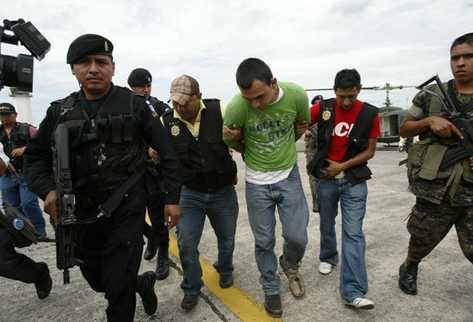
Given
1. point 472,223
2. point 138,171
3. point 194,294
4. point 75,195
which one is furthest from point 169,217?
point 472,223

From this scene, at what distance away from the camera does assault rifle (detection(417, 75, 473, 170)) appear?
2.43m

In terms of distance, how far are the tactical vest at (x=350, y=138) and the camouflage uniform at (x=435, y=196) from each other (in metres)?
0.34

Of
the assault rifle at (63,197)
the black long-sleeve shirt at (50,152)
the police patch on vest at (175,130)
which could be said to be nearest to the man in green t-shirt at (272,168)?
the police patch on vest at (175,130)

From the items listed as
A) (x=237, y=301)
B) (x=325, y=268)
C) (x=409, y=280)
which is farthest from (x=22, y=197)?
→ (x=409, y=280)

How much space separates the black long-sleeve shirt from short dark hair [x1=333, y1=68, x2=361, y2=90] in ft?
4.87

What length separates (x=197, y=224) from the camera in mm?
2865

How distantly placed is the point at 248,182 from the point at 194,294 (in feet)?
3.32

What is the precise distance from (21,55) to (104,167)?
3.14ft

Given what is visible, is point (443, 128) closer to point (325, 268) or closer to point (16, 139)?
point (325, 268)

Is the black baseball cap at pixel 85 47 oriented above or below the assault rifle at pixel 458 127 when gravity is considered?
above

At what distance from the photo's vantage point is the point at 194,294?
2771 millimetres

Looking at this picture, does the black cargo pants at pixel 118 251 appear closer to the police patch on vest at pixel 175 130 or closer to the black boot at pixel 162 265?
the police patch on vest at pixel 175 130

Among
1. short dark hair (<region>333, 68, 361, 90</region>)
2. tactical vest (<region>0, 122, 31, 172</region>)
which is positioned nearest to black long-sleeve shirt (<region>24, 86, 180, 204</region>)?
short dark hair (<region>333, 68, 361, 90</region>)

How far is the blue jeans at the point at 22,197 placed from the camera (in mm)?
4742
